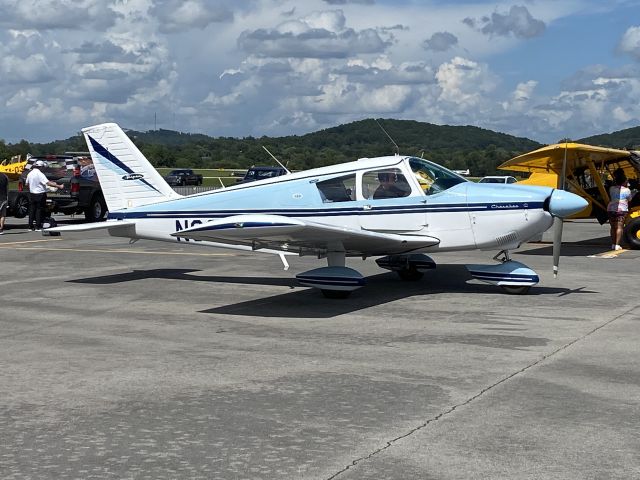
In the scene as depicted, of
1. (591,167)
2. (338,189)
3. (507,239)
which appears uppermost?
(591,167)

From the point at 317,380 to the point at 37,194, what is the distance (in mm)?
17296

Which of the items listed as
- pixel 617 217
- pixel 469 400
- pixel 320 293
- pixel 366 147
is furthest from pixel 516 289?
pixel 366 147

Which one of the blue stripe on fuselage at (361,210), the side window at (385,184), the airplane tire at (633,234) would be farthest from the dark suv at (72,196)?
the side window at (385,184)

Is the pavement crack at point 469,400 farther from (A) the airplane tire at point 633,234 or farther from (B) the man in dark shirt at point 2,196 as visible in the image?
(B) the man in dark shirt at point 2,196

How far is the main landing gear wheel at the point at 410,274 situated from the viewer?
13.4 meters

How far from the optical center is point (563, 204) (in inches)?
440

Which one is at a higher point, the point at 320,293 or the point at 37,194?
the point at 37,194

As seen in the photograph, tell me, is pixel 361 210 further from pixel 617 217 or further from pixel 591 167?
pixel 591 167

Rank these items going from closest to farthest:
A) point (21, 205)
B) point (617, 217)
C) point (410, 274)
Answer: point (410, 274) → point (617, 217) → point (21, 205)

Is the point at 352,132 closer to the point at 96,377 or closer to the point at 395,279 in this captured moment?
the point at 395,279

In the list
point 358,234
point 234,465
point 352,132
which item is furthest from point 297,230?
point 352,132

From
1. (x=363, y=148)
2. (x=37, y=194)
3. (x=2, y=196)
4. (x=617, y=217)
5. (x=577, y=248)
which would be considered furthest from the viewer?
(x=363, y=148)

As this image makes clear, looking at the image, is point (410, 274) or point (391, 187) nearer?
point (391, 187)

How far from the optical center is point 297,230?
34.1ft
